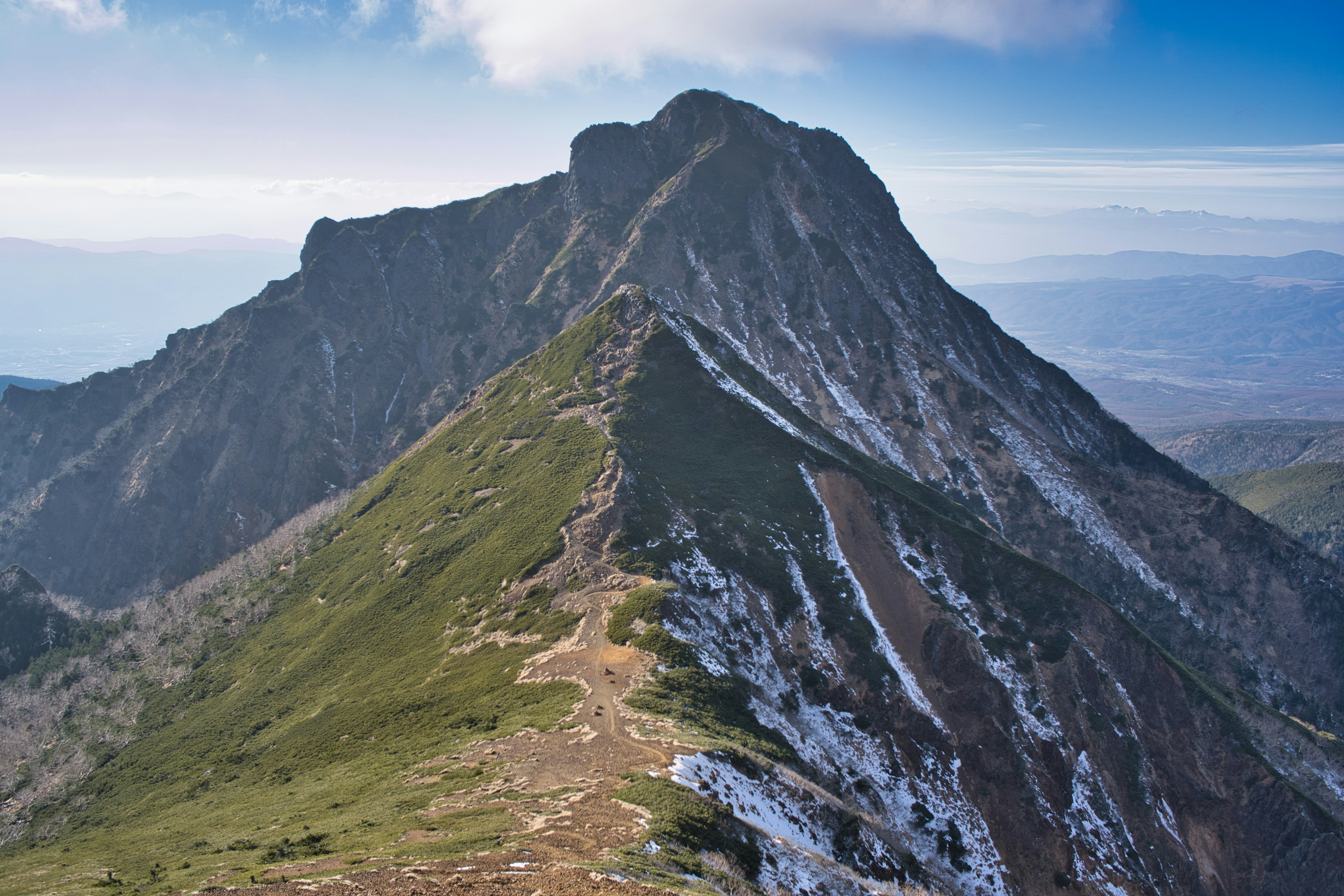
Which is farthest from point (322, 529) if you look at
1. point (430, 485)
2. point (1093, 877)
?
point (1093, 877)

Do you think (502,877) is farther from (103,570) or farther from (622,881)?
(103,570)

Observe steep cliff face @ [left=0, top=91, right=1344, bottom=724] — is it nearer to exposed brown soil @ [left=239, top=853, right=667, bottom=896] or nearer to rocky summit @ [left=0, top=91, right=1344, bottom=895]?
rocky summit @ [left=0, top=91, right=1344, bottom=895]

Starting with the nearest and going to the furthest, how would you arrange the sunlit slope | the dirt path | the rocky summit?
the dirt path → the rocky summit → the sunlit slope

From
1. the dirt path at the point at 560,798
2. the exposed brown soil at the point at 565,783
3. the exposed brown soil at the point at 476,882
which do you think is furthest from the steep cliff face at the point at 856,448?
the exposed brown soil at the point at 476,882

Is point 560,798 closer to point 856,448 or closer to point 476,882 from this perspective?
point 476,882

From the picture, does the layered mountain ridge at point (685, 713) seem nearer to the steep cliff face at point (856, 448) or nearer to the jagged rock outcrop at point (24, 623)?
the jagged rock outcrop at point (24, 623)

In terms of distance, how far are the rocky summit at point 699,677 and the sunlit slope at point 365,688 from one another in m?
0.53

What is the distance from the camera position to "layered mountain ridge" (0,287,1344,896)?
1572 inches

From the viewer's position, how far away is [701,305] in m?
179

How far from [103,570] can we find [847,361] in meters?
206

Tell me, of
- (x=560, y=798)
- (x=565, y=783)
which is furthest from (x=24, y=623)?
(x=560, y=798)

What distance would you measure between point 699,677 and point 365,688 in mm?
36721

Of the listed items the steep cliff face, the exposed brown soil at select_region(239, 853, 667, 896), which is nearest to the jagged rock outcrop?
the steep cliff face

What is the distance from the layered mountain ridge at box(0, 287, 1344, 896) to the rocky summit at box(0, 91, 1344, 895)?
38 centimetres
